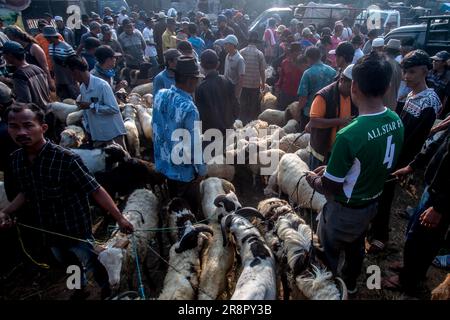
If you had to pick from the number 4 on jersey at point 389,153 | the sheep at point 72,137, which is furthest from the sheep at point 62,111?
the number 4 on jersey at point 389,153

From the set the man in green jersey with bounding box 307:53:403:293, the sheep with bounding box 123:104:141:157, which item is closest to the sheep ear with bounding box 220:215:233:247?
the man in green jersey with bounding box 307:53:403:293

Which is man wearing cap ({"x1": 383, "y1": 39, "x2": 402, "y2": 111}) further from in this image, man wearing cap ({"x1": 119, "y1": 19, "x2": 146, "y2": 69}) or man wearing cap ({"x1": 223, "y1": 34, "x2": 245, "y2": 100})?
man wearing cap ({"x1": 119, "y1": 19, "x2": 146, "y2": 69})

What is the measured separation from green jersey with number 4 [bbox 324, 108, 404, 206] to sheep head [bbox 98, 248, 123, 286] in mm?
1947

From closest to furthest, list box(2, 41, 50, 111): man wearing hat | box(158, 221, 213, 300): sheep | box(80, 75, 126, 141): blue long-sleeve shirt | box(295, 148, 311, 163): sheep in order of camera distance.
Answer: box(158, 221, 213, 300): sheep → box(80, 75, 126, 141): blue long-sleeve shirt → box(2, 41, 50, 111): man wearing hat → box(295, 148, 311, 163): sheep

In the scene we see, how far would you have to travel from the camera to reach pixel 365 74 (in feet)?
8.06

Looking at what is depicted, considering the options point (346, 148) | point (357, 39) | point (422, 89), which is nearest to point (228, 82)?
point (422, 89)

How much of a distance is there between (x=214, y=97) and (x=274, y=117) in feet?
10.9

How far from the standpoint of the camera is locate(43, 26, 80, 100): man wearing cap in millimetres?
7492

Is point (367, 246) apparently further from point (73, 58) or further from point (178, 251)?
point (73, 58)

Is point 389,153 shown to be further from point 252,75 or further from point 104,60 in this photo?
point 252,75

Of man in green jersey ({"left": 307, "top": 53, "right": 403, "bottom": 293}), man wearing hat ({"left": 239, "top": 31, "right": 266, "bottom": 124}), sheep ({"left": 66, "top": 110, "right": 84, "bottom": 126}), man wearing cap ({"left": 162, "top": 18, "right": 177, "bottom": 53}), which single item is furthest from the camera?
man wearing cap ({"left": 162, "top": 18, "right": 177, "bottom": 53})

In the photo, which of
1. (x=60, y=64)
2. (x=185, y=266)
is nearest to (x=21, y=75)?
(x=60, y=64)

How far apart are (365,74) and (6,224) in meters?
3.24

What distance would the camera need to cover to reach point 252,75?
791 centimetres
